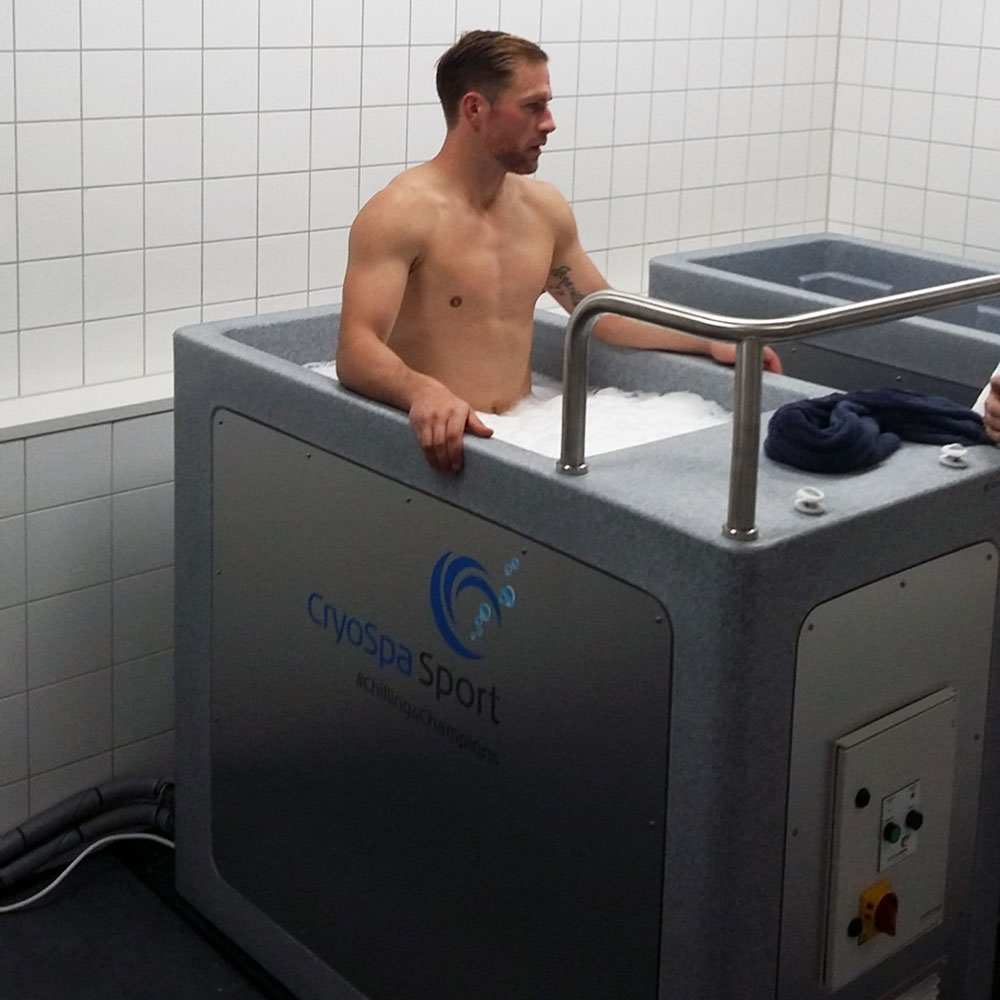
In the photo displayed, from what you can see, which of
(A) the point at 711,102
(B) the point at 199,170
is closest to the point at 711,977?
(B) the point at 199,170

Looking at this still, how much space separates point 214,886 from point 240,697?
42 cm

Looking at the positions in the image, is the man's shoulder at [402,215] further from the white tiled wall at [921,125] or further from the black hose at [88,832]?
the white tiled wall at [921,125]

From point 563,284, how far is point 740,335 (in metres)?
1.12

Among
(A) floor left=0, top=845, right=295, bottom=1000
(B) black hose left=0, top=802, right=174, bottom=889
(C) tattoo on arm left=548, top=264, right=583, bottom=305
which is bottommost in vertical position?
(A) floor left=0, top=845, right=295, bottom=1000

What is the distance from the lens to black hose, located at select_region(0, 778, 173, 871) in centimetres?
306

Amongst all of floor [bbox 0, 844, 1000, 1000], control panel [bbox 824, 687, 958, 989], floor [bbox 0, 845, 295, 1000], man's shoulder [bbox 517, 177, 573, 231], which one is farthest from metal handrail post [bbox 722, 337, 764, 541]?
floor [bbox 0, 845, 295, 1000]

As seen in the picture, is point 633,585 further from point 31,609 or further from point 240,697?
point 31,609

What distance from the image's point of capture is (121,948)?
291 cm

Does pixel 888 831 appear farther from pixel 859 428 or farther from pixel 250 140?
pixel 250 140

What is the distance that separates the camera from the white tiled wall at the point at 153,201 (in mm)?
2975

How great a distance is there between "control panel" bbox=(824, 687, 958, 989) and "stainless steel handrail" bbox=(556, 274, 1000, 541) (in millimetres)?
413

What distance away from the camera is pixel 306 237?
340 centimetres

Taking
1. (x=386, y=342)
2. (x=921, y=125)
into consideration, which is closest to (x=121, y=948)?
(x=386, y=342)

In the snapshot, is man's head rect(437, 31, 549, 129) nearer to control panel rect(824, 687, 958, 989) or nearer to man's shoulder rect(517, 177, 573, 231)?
man's shoulder rect(517, 177, 573, 231)
